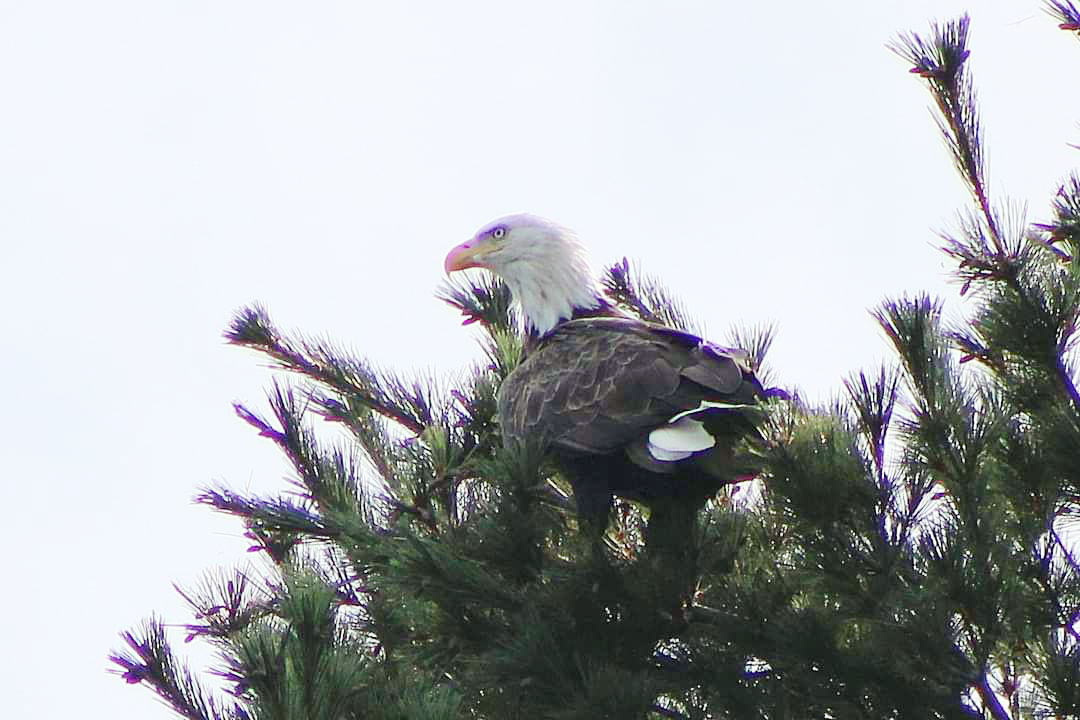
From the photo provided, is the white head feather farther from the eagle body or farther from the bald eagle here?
the eagle body

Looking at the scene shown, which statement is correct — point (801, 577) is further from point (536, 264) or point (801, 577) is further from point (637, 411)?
point (536, 264)

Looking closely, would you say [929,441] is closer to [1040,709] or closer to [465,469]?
[1040,709]

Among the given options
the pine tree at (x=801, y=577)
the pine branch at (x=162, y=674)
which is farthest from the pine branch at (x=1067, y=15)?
the pine branch at (x=162, y=674)

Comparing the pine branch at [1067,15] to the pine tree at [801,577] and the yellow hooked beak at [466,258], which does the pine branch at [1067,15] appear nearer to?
the pine tree at [801,577]

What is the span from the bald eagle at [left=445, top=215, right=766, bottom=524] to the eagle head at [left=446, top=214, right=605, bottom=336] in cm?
80

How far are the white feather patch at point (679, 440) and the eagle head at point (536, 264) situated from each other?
1751 millimetres

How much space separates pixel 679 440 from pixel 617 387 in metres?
0.42

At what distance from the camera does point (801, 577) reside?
488 cm

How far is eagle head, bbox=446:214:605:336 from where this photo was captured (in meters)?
7.86

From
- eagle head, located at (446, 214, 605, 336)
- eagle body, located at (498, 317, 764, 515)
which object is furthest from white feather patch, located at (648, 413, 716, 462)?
eagle head, located at (446, 214, 605, 336)

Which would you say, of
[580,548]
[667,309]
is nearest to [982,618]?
[580,548]

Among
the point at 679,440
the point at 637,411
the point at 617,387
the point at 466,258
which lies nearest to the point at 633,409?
the point at 637,411

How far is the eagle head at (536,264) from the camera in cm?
786

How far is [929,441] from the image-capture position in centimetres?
477
